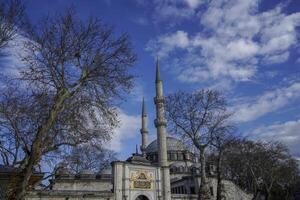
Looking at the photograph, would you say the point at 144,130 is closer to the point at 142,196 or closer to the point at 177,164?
the point at 177,164

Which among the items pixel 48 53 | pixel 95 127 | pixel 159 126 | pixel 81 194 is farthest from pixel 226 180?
pixel 48 53

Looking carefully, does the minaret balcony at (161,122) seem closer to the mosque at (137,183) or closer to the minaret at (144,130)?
the mosque at (137,183)

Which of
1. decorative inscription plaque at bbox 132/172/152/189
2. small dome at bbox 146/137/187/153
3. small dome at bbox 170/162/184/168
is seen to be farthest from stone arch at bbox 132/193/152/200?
small dome at bbox 146/137/187/153

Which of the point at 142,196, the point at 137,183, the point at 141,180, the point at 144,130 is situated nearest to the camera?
the point at 137,183

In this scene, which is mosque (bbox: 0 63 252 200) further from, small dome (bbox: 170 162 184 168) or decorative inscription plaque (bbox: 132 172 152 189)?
small dome (bbox: 170 162 184 168)

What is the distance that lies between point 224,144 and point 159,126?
17.0m

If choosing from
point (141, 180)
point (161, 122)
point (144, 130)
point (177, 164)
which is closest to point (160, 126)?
point (161, 122)

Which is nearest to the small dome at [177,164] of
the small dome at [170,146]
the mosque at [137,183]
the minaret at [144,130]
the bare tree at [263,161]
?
the mosque at [137,183]

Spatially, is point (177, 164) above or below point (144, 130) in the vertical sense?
below

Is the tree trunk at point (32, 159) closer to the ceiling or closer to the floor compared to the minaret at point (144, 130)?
closer to the floor

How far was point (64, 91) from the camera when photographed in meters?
13.8

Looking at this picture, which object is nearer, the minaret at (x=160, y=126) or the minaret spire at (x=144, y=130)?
the minaret at (x=160, y=126)

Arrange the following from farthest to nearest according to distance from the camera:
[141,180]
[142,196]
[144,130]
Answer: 1. [144,130]
2. [142,196]
3. [141,180]

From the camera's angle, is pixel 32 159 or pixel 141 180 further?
pixel 141 180
